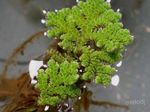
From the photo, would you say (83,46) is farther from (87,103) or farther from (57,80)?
(87,103)

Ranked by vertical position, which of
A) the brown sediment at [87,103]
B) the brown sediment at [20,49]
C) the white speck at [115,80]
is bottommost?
the brown sediment at [87,103]

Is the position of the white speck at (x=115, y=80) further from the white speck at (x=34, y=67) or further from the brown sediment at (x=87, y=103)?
the white speck at (x=34, y=67)

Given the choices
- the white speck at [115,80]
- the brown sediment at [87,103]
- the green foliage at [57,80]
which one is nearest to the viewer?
the green foliage at [57,80]

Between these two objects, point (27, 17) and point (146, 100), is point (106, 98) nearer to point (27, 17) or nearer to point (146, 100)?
point (146, 100)

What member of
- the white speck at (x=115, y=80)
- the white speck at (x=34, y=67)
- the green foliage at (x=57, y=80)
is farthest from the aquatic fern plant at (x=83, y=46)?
the white speck at (x=115, y=80)

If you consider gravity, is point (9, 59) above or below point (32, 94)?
above

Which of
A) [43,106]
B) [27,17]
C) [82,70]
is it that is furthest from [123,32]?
[27,17]

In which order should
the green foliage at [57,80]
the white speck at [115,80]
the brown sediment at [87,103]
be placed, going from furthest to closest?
the white speck at [115,80]
the brown sediment at [87,103]
the green foliage at [57,80]
